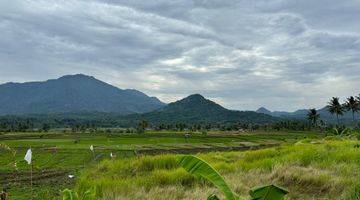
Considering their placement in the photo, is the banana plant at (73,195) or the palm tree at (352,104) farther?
the palm tree at (352,104)

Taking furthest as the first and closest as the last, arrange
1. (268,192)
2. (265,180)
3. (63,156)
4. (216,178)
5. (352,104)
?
(352,104) → (63,156) → (265,180) → (216,178) → (268,192)

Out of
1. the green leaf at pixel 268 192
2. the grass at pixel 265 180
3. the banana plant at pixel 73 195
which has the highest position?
the green leaf at pixel 268 192

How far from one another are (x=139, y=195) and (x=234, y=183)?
165 centimetres

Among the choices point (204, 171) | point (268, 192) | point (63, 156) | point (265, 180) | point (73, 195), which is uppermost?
point (204, 171)

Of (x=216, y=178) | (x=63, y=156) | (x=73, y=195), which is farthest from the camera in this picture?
(x=63, y=156)

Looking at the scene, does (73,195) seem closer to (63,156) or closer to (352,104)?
(63,156)

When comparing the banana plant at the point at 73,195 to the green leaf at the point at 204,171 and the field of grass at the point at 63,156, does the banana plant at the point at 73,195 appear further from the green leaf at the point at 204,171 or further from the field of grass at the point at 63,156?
the green leaf at the point at 204,171

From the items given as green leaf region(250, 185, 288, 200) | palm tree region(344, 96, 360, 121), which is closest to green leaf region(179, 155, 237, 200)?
green leaf region(250, 185, 288, 200)

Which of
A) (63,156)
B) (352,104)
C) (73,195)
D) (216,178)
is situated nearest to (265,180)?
(73,195)

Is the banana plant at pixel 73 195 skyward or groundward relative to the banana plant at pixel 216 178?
groundward

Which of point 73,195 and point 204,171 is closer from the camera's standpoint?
point 204,171

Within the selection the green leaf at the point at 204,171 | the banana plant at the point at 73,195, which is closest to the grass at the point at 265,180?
the banana plant at the point at 73,195

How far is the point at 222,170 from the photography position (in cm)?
983

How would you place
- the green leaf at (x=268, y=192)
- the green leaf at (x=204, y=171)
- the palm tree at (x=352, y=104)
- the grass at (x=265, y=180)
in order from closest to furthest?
1. the green leaf at (x=268, y=192)
2. the green leaf at (x=204, y=171)
3. the grass at (x=265, y=180)
4. the palm tree at (x=352, y=104)
